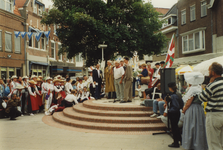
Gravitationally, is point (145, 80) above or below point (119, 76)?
below

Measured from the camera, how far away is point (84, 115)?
9.52m

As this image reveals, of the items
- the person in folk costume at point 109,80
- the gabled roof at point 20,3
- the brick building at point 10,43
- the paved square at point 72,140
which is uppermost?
the gabled roof at point 20,3

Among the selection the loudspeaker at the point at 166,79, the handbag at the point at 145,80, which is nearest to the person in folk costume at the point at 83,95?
the handbag at the point at 145,80

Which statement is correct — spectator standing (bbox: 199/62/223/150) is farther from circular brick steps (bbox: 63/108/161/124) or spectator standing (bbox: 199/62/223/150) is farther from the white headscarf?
circular brick steps (bbox: 63/108/161/124)

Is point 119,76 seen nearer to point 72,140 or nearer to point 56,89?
point 56,89

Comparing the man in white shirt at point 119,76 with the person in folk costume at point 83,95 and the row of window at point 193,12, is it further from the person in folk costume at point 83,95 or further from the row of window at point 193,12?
the row of window at point 193,12

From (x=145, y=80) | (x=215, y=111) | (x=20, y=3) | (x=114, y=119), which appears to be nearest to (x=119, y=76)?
(x=145, y=80)

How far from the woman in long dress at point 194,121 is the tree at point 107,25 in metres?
14.2

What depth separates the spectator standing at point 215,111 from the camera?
14.7 ft

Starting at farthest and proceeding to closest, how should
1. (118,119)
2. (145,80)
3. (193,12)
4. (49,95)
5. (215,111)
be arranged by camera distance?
(193,12) < (49,95) < (145,80) < (118,119) < (215,111)

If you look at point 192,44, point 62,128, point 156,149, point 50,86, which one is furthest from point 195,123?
point 192,44

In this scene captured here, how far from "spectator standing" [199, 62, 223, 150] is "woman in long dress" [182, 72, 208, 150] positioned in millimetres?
661

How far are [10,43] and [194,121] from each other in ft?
74.1

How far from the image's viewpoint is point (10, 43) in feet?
76.5
